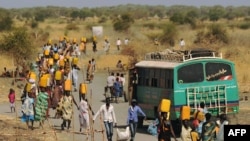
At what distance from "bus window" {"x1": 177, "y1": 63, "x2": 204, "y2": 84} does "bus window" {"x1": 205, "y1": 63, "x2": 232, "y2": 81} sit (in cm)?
25

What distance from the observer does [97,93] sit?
110ft

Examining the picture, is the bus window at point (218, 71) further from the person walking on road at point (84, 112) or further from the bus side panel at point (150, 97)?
the person walking on road at point (84, 112)

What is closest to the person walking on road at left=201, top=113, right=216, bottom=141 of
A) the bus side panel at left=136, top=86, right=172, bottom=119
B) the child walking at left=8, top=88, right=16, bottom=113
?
the bus side panel at left=136, top=86, right=172, bottom=119

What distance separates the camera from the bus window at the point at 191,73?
2156 cm

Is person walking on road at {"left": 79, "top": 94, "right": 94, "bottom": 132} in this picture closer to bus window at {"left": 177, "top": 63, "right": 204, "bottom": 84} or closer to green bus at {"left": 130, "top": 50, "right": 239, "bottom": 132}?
green bus at {"left": 130, "top": 50, "right": 239, "bottom": 132}

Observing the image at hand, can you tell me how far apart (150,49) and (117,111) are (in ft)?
78.2

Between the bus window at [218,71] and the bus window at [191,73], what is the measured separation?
0.83 ft

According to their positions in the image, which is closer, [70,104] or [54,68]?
[70,104]

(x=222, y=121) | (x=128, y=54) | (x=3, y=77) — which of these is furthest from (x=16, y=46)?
(x=222, y=121)

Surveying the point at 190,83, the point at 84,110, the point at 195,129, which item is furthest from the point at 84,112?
the point at 195,129

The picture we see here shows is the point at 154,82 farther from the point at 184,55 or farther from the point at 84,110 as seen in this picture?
the point at 84,110

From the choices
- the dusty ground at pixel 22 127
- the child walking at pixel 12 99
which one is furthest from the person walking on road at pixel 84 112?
the child walking at pixel 12 99

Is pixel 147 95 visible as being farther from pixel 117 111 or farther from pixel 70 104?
pixel 117 111

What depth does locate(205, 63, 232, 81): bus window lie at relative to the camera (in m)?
21.9
